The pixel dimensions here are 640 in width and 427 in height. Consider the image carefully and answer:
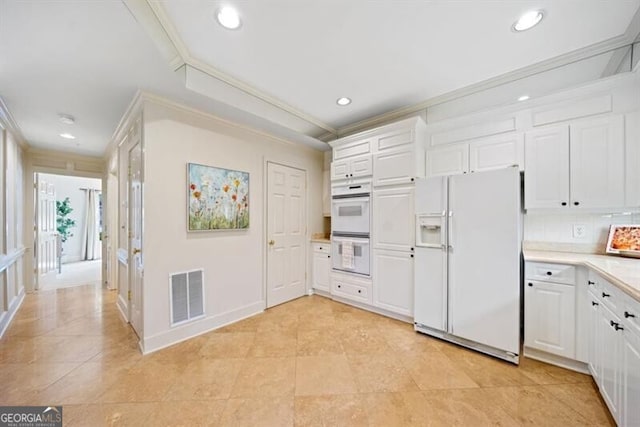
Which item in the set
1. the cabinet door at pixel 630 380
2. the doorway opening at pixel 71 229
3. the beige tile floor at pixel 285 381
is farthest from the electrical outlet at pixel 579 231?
the doorway opening at pixel 71 229

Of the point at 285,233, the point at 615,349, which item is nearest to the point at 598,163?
the point at 615,349

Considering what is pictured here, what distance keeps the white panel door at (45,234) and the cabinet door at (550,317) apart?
6932mm

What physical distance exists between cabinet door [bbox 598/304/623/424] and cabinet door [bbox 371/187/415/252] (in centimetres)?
148

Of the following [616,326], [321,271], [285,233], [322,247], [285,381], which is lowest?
[285,381]

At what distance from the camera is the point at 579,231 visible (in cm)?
224

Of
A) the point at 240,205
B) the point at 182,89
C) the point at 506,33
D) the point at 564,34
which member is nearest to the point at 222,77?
the point at 182,89

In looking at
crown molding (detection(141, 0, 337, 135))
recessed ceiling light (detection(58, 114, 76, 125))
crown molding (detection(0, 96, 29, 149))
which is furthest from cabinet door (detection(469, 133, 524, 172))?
crown molding (detection(0, 96, 29, 149))

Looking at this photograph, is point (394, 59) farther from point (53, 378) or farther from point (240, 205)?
point (53, 378)

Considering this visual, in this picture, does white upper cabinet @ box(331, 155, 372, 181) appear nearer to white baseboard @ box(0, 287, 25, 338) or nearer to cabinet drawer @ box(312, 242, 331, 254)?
cabinet drawer @ box(312, 242, 331, 254)

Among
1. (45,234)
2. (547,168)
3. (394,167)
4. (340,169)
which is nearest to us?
(547,168)

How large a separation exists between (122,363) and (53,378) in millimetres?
421

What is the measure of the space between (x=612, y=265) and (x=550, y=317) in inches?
23.3

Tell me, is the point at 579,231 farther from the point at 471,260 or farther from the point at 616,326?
the point at 616,326

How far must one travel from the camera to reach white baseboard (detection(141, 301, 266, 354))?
7.29ft
